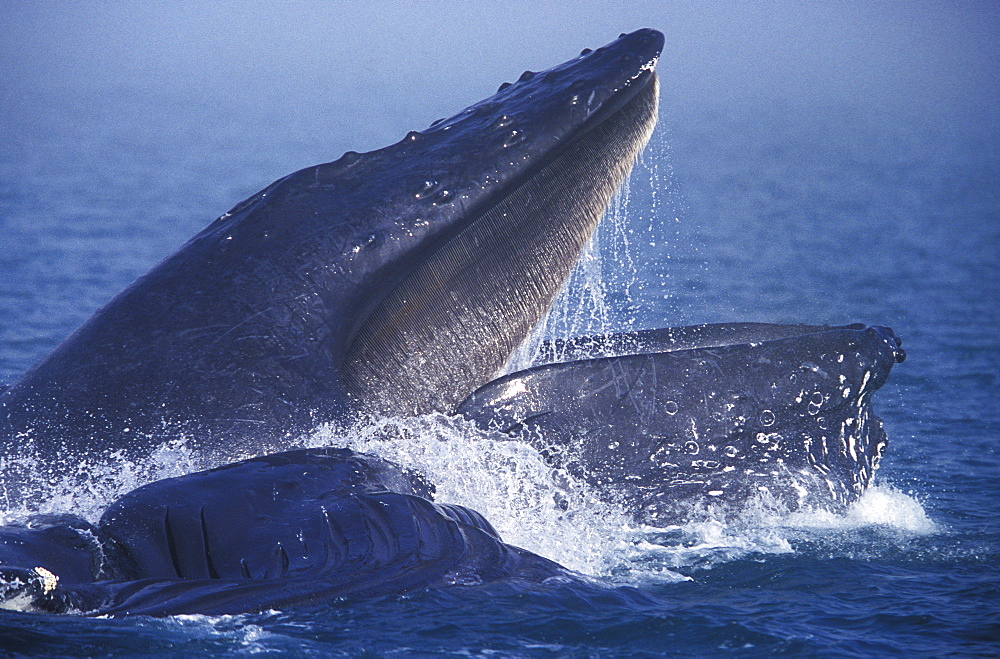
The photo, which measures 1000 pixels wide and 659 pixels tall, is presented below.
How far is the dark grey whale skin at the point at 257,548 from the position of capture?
3.98 metres

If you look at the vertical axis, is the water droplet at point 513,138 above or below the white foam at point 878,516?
above

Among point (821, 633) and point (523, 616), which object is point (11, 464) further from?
point (821, 633)

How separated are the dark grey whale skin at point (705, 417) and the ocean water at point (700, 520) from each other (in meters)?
0.14

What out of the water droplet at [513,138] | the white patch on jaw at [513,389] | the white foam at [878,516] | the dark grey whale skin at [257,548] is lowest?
the white foam at [878,516]

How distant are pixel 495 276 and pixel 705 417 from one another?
4.19 feet

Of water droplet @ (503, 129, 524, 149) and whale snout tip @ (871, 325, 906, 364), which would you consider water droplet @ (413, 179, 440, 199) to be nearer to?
water droplet @ (503, 129, 524, 149)

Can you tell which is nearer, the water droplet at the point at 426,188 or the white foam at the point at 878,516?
the water droplet at the point at 426,188

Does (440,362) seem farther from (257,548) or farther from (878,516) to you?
(878,516)

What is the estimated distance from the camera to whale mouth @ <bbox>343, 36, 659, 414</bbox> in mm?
5555

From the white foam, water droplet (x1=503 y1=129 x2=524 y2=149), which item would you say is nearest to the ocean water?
the white foam

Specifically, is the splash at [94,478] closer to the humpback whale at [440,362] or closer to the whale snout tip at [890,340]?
the humpback whale at [440,362]

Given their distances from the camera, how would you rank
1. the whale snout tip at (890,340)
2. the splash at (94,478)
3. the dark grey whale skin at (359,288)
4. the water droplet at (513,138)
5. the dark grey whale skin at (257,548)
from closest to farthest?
the dark grey whale skin at (257,548), the splash at (94,478), the dark grey whale skin at (359,288), the water droplet at (513,138), the whale snout tip at (890,340)

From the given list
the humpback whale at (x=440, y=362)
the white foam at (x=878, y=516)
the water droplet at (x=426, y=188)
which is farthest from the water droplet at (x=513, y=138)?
the white foam at (x=878, y=516)

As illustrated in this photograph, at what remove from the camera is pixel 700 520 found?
19.2 feet
